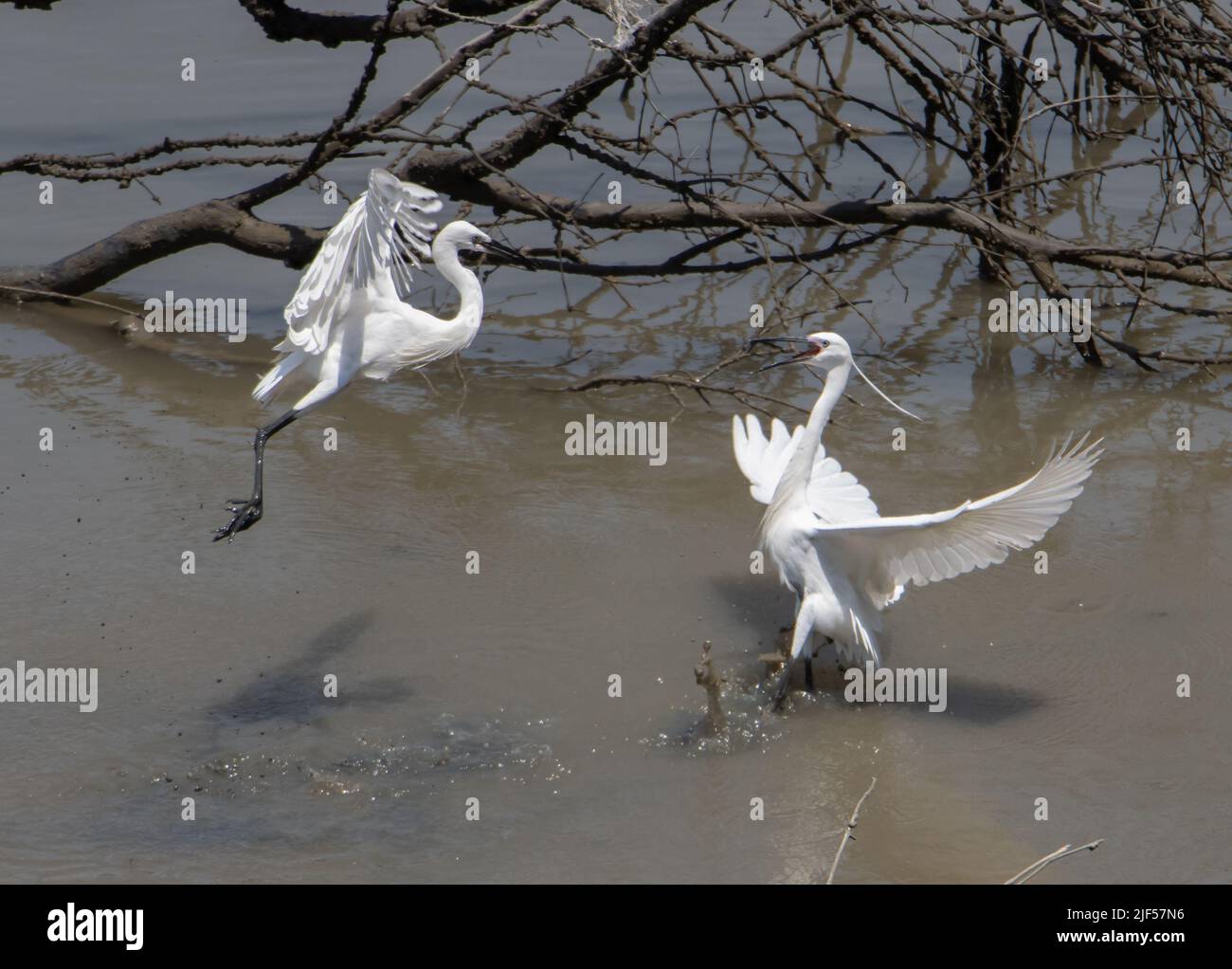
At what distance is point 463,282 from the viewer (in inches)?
252

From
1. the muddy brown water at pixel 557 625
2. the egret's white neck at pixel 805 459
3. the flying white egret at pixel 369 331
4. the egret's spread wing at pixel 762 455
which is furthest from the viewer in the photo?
the flying white egret at pixel 369 331

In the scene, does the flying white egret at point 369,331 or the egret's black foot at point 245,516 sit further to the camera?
the flying white egret at point 369,331

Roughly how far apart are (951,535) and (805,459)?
0.69 m

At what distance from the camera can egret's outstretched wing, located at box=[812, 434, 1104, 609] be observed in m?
4.94

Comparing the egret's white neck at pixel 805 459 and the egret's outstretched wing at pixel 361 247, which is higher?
the egret's outstretched wing at pixel 361 247

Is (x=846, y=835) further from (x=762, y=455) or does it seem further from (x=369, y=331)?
(x=369, y=331)

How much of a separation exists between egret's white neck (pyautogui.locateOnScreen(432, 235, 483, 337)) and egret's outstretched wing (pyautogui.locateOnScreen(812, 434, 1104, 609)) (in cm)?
189

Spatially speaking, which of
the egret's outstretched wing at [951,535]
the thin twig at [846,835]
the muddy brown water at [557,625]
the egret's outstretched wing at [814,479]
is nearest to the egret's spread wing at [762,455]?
the egret's outstretched wing at [814,479]

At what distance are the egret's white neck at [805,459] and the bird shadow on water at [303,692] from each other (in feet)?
5.26

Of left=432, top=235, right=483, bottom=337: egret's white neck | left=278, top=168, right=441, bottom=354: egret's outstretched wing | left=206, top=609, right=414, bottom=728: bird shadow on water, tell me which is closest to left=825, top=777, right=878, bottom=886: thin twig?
left=206, top=609, right=414, bottom=728: bird shadow on water

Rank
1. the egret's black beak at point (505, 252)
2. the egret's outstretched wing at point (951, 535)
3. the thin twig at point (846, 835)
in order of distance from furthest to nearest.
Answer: the egret's black beak at point (505, 252)
the egret's outstretched wing at point (951, 535)
the thin twig at point (846, 835)

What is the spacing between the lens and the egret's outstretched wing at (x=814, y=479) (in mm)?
6078

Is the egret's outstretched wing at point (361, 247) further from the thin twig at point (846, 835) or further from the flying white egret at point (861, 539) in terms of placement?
the thin twig at point (846, 835)
